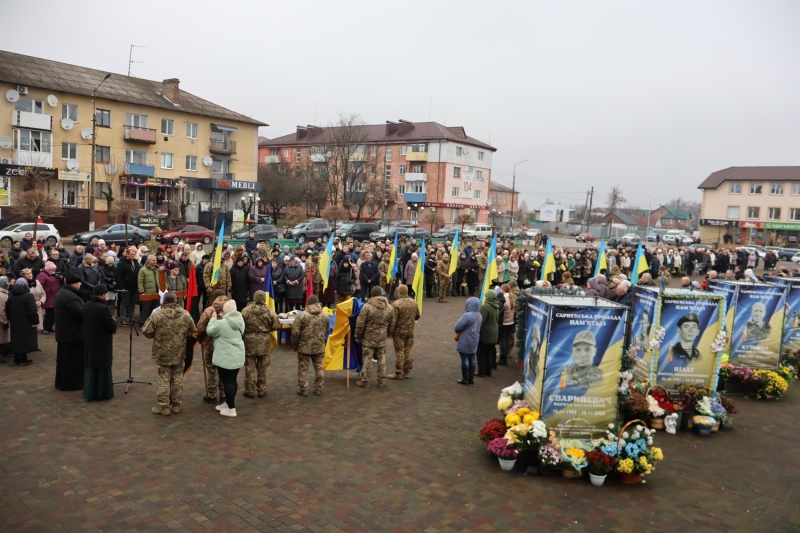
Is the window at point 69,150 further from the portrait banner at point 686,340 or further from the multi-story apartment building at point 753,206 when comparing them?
the multi-story apartment building at point 753,206

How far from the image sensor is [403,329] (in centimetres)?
1120

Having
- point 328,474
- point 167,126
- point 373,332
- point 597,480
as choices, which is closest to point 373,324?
point 373,332

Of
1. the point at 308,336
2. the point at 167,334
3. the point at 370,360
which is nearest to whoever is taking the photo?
the point at 167,334

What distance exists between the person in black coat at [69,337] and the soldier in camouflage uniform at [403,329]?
17.2 ft

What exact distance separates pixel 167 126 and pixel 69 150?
27.9ft

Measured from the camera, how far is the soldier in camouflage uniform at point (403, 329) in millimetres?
11172

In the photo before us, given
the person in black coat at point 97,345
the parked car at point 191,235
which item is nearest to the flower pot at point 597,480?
the person in black coat at point 97,345

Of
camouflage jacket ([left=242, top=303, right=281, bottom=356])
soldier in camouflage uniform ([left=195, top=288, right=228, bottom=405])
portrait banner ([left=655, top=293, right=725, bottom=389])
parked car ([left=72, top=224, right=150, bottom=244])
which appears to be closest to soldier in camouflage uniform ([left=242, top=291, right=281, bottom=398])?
camouflage jacket ([left=242, top=303, right=281, bottom=356])

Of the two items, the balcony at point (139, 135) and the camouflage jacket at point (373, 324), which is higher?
the balcony at point (139, 135)

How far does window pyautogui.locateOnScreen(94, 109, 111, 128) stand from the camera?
46.8 m

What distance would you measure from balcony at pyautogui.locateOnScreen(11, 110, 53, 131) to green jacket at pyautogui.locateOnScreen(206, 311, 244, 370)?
138ft

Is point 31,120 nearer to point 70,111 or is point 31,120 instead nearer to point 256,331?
point 70,111

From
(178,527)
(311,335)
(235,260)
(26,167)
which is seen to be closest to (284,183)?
(26,167)

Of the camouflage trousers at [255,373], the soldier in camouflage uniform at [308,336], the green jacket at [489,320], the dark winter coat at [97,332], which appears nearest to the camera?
the dark winter coat at [97,332]
